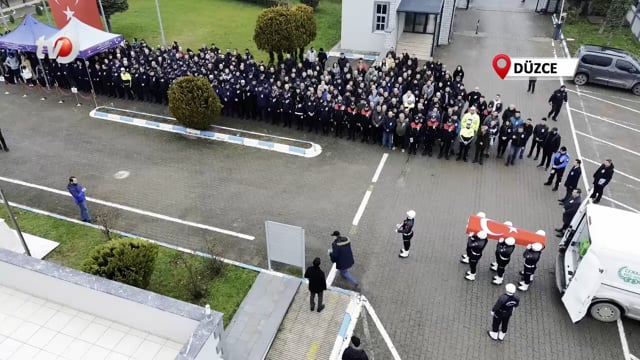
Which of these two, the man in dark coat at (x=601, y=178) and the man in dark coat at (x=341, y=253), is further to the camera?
the man in dark coat at (x=601, y=178)

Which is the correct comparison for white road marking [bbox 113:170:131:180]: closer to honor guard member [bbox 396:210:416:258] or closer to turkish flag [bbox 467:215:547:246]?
honor guard member [bbox 396:210:416:258]

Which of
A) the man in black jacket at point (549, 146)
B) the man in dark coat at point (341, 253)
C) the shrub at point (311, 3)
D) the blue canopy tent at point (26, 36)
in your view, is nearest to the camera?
the man in dark coat at point (341, 253)

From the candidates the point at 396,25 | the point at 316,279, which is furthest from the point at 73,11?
the point at 316,279

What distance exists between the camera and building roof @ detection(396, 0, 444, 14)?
73.7 ft

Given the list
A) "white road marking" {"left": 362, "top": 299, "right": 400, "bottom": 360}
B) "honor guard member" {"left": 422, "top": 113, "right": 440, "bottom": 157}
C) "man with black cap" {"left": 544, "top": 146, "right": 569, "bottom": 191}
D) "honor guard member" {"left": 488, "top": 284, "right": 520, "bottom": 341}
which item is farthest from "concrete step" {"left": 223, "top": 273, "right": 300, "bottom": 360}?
"man with black cap" {"left": 544, "top": 146, "right": 569, "bottom": 191}

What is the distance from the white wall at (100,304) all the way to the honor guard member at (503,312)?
5.62m

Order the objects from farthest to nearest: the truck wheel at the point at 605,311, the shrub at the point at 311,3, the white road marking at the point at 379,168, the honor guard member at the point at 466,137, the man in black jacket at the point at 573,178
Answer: the shrub at the point at 311,3 → the honor guard member at the point at 466,137 → the white road marking at the point at 379,168 → the man in black jacket at the point at 573,178 → the truck wheel at the point at 605,311

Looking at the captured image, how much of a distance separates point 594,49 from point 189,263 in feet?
64.1

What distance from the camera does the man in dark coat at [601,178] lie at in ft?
40.6

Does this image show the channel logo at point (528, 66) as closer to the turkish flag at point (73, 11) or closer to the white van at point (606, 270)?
the white van at point (606, 270)

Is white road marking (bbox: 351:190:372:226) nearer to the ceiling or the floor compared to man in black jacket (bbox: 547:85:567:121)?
nearer to the floor

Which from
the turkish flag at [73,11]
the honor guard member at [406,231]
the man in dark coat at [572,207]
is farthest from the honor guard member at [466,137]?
the turkish flag at [73,11]

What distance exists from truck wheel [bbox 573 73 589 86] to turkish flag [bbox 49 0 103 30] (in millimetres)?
21314

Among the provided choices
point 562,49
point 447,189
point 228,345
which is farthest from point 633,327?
point 562,49
